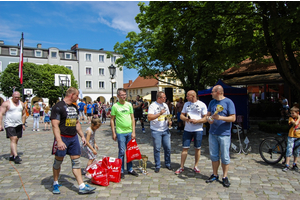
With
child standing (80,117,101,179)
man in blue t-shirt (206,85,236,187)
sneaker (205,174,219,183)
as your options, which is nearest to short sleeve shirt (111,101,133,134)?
child standing (80,117,101,179)

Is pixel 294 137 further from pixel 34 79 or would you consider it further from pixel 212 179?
pixel 34 79

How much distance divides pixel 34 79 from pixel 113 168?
4435 centimetres

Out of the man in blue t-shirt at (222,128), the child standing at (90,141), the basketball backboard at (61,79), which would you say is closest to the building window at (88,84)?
the basketball backboard at (61,79)

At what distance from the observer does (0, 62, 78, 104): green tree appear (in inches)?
1651

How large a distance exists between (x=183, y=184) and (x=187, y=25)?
21.1 feet

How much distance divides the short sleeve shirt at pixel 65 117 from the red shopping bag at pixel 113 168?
1034 mm

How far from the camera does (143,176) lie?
502 cm

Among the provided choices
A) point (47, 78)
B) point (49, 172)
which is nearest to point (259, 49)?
point (49, 172)

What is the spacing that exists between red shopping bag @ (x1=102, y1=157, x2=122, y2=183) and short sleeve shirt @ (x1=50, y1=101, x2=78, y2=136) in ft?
A: 3.39

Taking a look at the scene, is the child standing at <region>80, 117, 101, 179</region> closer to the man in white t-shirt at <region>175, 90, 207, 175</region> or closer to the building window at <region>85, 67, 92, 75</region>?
the man in white t-shirt at <region>175, 90, 207, 175</region>

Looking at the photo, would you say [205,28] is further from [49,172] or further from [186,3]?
[49,172]

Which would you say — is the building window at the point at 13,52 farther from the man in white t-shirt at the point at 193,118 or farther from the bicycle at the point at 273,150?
the bicycle at the point at 273,150

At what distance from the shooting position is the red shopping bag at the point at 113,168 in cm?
461

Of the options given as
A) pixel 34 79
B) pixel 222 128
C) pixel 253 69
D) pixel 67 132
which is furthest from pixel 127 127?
pixel 34 79
